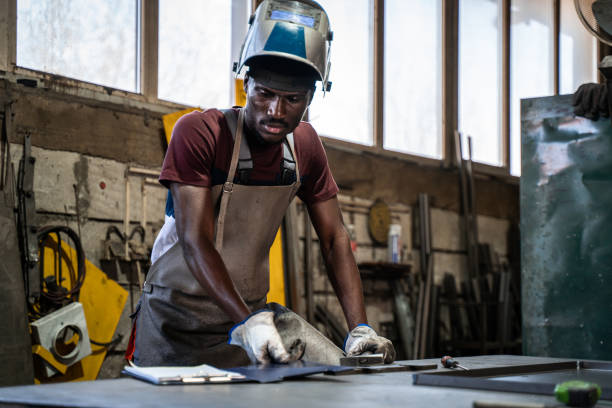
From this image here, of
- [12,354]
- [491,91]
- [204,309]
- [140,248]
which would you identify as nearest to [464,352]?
[491,91]

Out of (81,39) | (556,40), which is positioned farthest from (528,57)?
(81,39)

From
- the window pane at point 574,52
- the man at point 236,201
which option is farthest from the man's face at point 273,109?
the window pane at point 574,52

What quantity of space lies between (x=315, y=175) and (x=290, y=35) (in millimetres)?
535

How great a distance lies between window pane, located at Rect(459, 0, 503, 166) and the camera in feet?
22.5

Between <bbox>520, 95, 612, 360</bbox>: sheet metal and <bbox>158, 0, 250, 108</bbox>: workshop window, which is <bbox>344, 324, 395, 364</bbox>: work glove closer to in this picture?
<bbox>520, 95, 612, 360</bbox>: sheet metal

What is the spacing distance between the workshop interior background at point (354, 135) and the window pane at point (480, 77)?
0.02m

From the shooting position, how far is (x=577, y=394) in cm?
128

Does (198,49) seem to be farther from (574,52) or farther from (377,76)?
(574,52)

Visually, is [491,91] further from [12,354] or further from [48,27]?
[12,354]

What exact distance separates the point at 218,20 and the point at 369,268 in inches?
79.0

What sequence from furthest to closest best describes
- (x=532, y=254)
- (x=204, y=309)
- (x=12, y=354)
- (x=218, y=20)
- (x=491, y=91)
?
(x=491, y=91), (x=218, y=20), (x=532, y=254), (x=12, y=354), (x=204, y=309)

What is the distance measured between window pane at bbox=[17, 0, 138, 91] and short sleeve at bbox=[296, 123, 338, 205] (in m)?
2.12

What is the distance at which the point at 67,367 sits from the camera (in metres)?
3.80

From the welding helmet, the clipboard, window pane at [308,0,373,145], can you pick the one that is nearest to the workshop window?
window pane at [308,0,373,145]
